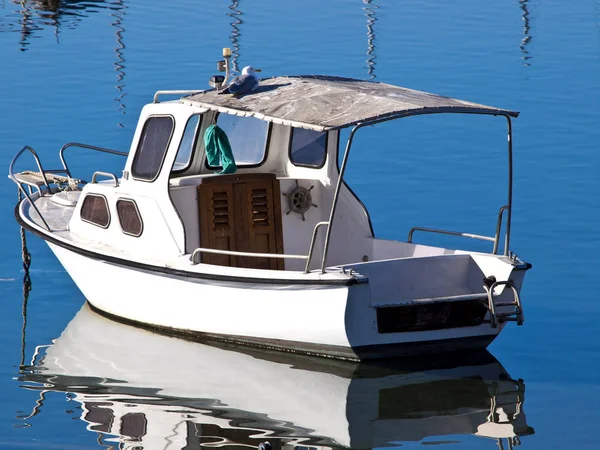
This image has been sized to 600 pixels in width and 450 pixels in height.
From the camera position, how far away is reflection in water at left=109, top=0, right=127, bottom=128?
27544 mm

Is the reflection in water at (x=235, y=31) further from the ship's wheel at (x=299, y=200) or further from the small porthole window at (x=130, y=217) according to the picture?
the small porthole window at (x=130, y=217)

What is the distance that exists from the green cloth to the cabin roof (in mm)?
523

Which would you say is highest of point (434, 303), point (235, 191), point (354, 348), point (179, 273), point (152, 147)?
point (152, 147)

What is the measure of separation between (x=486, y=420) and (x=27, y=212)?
6.95m

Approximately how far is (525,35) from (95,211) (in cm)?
2261

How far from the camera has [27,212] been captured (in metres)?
16.3

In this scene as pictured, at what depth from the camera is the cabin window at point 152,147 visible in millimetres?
14594

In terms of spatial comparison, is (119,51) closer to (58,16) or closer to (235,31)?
(235,31)

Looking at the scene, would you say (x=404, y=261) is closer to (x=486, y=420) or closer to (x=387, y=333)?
(x=387, y=333)

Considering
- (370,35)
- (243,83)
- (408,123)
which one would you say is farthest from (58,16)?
(243,83)

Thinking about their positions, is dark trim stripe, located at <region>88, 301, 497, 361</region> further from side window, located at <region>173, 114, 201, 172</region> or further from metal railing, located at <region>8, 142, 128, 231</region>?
metal railing, located at <region>8, 142, 128, 231</region>

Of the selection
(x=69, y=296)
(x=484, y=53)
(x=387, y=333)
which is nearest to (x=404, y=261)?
(x=387, y=333)

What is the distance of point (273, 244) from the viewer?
15.0m

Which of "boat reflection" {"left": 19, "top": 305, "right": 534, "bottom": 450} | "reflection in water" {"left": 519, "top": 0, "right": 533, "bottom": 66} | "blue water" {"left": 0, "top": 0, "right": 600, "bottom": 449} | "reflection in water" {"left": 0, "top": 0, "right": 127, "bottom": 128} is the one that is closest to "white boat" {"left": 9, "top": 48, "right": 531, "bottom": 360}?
"boat reflection" {"left": 19, "top": 305, "right": 534, "bottom": 450}
